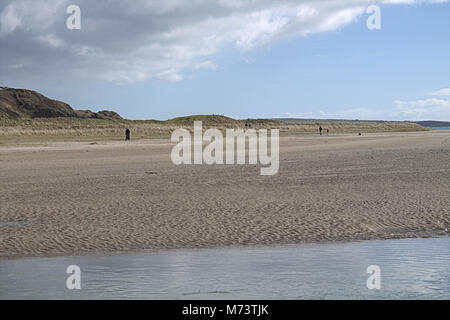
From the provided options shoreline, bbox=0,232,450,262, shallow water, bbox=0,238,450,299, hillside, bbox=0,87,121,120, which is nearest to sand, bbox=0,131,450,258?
shoreline, bbox=0,232,450,262

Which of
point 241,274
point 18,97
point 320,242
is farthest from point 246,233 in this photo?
point 18,97

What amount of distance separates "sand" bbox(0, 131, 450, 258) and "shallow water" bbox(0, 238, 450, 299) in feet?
2.42

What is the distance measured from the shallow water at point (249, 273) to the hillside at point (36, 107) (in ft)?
463

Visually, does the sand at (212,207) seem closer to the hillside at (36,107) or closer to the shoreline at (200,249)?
the shoreline at (200,249)

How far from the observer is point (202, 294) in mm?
7191

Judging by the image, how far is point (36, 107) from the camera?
156 metres

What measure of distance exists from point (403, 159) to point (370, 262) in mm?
19137

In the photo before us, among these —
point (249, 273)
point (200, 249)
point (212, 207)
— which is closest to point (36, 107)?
point (212, 207)

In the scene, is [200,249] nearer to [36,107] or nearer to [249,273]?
[249,273]

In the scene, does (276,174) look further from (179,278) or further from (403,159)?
(179,278)

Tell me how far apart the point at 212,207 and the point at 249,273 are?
5.76 meters

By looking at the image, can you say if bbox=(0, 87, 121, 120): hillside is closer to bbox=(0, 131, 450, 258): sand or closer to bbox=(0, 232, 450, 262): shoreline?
bbox=(0, 131, 450, 258): sand

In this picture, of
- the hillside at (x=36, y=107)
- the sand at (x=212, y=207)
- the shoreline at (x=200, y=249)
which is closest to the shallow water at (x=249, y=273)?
the shoreline at (x=200, y=249)

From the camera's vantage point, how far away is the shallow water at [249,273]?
721 cm
